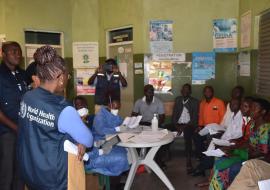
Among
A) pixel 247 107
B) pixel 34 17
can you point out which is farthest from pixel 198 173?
pixel 34 17

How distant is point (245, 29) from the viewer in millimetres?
5121

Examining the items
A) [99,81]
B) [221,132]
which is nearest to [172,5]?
[99,81]

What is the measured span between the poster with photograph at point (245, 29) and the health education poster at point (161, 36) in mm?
1271

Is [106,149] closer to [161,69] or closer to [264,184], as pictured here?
[264,184]

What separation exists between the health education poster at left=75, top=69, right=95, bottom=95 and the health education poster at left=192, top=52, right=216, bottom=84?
8.02 feet

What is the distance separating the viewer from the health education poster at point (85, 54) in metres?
6.78

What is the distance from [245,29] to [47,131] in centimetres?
439


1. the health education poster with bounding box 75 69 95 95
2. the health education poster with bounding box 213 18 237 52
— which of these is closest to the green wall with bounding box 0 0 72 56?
the health education poster with bounding box 75 69 95 95

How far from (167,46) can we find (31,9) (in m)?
3.05

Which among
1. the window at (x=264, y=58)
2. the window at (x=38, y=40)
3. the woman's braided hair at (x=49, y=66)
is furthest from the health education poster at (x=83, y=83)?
the woman's braided hair at (x=49, y=66)

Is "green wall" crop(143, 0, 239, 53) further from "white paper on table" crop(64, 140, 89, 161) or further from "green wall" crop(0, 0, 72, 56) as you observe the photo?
"white paper on table" crop(64, 140, 89, 161)

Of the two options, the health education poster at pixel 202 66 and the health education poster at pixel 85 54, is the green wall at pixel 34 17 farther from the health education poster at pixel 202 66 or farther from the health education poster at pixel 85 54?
the health education poster at pixel 202 66

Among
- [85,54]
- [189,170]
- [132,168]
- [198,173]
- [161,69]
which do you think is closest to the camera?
[132,168]

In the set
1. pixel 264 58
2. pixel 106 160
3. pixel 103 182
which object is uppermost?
pixel 264 58
